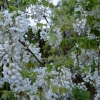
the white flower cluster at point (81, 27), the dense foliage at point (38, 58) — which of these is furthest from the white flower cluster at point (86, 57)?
the white flower cluster at point (81, 27)

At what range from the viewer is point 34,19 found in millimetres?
3912

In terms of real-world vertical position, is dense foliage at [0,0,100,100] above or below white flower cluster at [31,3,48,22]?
below

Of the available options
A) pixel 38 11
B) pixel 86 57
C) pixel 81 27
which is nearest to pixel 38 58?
pixel 81 27

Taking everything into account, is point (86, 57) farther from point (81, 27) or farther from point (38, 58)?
point (38, 58)

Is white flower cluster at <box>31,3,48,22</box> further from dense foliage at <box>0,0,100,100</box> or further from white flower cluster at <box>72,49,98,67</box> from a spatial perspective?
white flower cluster at <box>72,49,98,67</box>

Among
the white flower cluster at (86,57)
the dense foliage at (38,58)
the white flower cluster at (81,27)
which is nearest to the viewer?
the dense foliage at (38,58)

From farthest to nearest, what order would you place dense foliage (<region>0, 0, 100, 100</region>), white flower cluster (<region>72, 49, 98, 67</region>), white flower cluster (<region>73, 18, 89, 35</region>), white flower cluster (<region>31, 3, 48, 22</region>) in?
white flower cluster (<region>31, 3, 48, 22</region>) → white flower cluster (<region>72, 49, 98, 67</region>) → white flower cluster (<region>73, 18, 89, 35</region>) → dense foliage (<region>0, 0, 100, 100</region>)

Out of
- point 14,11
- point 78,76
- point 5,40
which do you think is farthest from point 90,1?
point 78,76

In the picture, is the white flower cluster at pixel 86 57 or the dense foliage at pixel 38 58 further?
the white flower cluster at pixel 86 57

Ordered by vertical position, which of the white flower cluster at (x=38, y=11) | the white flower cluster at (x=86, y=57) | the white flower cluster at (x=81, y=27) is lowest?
the white flower cluster at (x=86, y=57)

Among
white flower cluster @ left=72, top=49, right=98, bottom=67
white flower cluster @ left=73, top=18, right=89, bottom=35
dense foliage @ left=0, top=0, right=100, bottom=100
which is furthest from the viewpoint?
white flower cluster @ left=72, top=49, right=98, bottom=67

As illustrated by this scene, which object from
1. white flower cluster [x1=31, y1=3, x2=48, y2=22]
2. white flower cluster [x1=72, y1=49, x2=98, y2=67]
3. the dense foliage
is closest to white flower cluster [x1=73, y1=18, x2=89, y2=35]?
the dense foliage

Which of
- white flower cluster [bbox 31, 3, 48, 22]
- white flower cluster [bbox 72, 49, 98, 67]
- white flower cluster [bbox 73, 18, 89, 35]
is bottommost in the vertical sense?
white flower cluster [bbox 72, 49, 98, 67]

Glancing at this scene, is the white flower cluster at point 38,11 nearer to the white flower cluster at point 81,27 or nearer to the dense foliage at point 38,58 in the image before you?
the dense foliage at point 38,58
